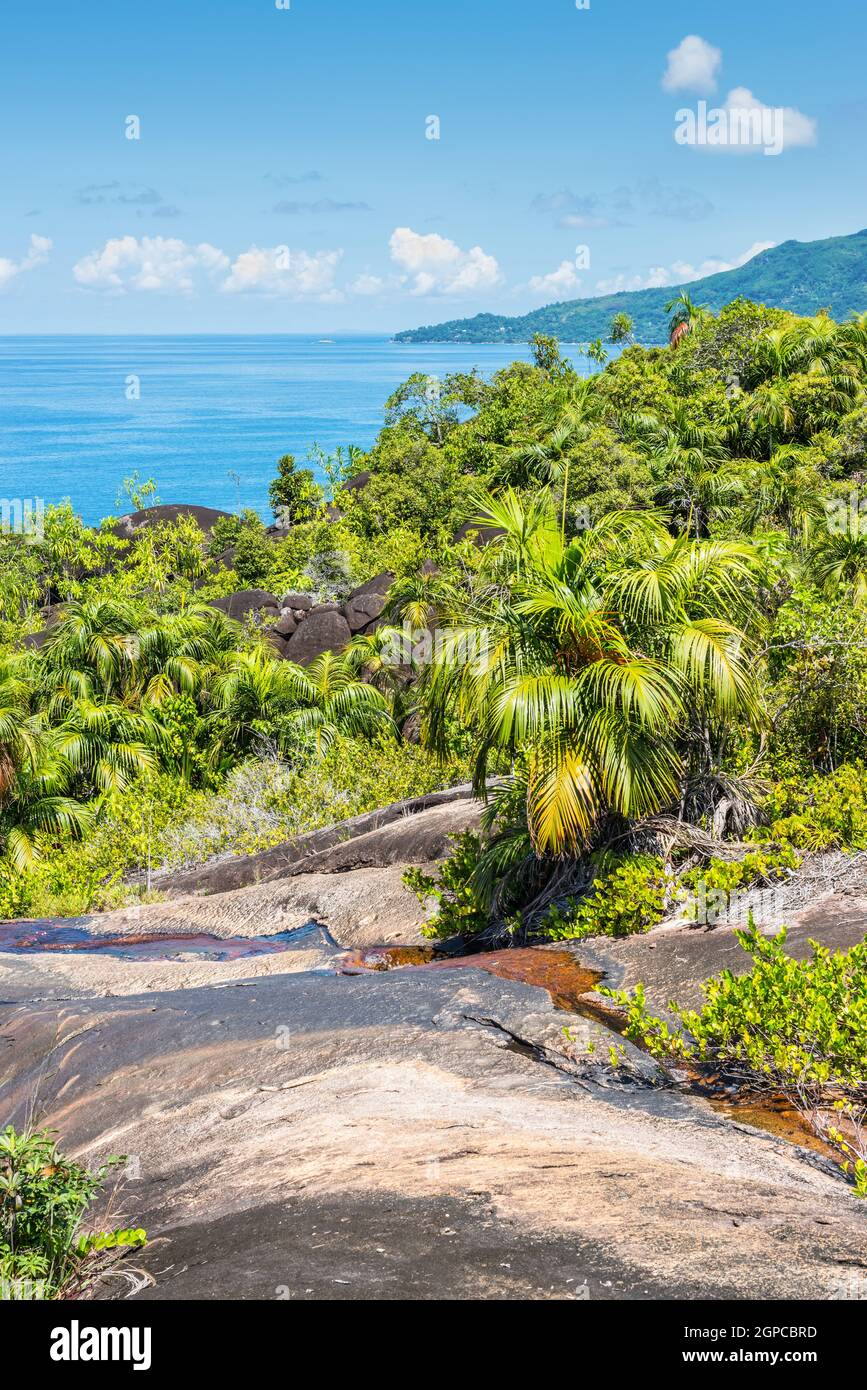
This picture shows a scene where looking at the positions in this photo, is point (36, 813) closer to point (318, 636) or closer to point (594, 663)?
point (318, 636)

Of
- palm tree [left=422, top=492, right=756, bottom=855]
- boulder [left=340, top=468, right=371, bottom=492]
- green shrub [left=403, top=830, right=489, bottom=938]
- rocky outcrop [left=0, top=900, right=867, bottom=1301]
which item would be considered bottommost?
green shrub [left=403, top=830, right=489, bottom=938]

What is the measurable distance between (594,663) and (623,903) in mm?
1901

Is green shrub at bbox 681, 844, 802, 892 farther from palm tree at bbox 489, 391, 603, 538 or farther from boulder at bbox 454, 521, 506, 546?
boulder at bbox 454, 521, 506, 546

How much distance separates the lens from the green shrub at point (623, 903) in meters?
8.73


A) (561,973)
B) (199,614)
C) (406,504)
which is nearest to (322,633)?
(199,614)

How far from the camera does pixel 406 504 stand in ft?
136

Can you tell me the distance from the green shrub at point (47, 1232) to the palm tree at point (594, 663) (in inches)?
190

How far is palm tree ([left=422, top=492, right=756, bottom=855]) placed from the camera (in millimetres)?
8492

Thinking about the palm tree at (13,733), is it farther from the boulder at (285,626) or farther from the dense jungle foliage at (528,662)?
the boulder at (285,626)

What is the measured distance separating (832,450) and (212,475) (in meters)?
A: 80.2

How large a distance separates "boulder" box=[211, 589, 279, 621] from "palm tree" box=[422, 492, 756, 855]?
25.7 meters

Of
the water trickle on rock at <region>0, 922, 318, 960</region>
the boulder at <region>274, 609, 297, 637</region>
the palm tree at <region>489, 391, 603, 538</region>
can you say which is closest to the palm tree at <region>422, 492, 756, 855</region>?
the water trickle on rock at <region>0, 922, 318, 960</region>

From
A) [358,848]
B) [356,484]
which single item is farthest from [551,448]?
[358,848]

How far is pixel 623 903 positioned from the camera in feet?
28.5
